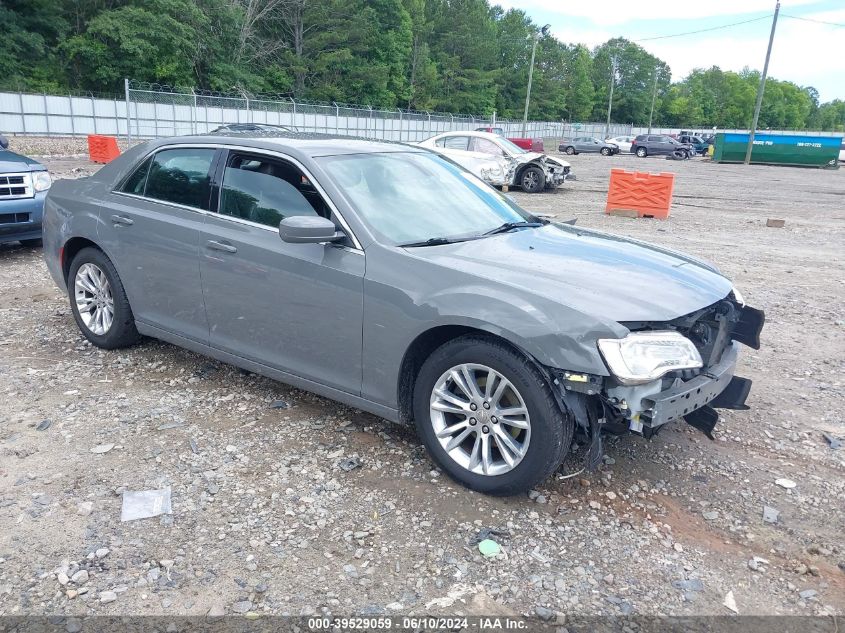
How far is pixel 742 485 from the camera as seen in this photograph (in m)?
3.71

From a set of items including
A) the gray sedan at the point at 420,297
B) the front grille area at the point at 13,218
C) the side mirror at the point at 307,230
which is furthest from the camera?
the front grille area at the point at 13,218

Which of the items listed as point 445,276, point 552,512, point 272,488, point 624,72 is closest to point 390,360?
point 445,276

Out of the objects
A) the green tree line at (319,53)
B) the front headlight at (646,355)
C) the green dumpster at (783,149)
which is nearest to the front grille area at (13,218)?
the front headlight at (646,355)

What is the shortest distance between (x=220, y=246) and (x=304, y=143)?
2.74 feet

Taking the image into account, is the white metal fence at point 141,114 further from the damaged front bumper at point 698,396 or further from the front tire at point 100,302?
the damaged front bumper at point 698,396

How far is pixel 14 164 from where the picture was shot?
328 inches

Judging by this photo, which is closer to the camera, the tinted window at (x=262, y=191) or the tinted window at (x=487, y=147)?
the tinted window at (x=262, y=191)

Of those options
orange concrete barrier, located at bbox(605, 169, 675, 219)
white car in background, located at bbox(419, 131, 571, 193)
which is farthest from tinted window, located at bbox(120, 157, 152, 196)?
white car in background, located at bbox(419, 131, 571, 193)

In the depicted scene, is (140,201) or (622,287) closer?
(622,287)

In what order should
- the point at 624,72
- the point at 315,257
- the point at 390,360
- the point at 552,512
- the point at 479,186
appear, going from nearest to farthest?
the point at 552,512 < the point at 390,360 < the point at 315,257 < the point at 479,186 < the point at 624,72

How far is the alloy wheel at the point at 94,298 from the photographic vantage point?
17.2 feet

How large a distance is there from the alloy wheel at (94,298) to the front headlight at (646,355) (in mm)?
3837

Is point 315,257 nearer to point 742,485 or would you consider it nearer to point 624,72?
point 742,485

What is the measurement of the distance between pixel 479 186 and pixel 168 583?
10.5ft
